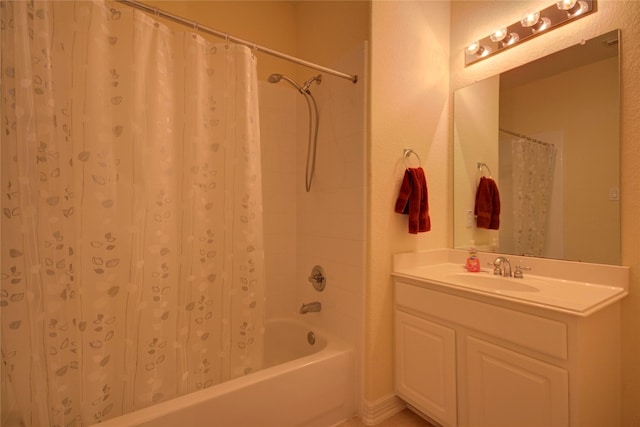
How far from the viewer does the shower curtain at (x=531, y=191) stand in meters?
1.53

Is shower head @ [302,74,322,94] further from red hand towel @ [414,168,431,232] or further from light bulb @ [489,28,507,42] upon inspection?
light bulb @ [489,28,507,42]

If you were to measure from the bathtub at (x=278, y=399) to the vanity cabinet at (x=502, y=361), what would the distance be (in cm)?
35

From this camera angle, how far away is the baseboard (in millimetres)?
1578

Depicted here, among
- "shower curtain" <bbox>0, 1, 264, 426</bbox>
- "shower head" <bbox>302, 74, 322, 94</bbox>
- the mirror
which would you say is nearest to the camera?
"shower curtain" <bbox>0, 1, 264, 426</bbox>

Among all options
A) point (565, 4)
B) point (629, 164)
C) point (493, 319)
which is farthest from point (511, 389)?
point (565, 4)

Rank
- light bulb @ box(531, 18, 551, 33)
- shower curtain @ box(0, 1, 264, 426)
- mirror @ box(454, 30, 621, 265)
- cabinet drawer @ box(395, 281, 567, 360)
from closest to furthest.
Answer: shower curtain @ box(0, 1, 264, 426) → cabinet drawer @ box(395, 281, 567, 360) → mirror @ box(454, 30, 621, 265) → light bulb @ box(531, 18, 551, 33)

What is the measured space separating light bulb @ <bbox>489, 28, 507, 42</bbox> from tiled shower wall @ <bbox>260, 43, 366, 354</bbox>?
2.56ft

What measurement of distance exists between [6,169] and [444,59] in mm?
2237

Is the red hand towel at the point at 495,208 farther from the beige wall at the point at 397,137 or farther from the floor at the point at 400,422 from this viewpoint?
the floor at the point at 400,422

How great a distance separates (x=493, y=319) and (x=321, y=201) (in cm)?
114

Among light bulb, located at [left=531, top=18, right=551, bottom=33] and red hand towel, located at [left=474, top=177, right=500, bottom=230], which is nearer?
light bulb, located at [left=531, top=18, right=551, bottom=33]

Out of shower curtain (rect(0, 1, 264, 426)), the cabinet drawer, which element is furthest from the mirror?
shower curtain (rect(0, 1, 264, 426))

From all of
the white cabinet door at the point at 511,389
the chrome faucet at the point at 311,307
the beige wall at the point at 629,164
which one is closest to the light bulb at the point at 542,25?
the beige wall at the point at 629,164

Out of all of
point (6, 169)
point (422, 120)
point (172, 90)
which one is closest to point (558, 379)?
point (422, 120)
